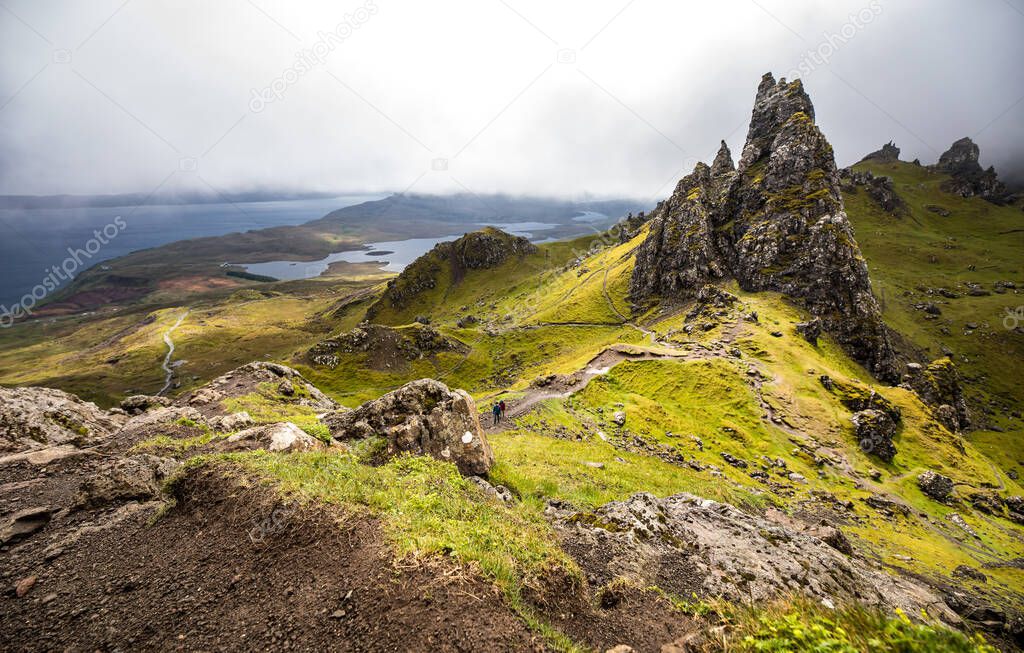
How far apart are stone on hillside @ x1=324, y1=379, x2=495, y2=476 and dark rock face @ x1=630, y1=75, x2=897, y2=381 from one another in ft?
281

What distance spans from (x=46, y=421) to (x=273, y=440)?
51.2 feet

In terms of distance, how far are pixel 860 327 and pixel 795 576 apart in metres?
84.1

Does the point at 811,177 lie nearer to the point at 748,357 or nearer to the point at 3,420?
the point at 748,357

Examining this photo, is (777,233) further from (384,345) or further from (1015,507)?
(384,345)

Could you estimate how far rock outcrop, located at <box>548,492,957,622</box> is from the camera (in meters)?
11.3

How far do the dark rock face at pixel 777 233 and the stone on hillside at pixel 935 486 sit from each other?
1386 inches

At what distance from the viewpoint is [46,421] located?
1902 centimetres

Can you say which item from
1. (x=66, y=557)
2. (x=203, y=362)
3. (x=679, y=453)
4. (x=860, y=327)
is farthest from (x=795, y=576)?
A: (x=203, y=362)

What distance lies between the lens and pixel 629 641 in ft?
27.1

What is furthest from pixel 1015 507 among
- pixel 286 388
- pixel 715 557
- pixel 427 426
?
pixel 286 388

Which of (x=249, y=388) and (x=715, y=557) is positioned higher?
(x=715, y=557)

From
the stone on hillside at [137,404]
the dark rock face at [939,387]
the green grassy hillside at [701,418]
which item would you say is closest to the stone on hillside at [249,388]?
the stone on hillside at [137,404]

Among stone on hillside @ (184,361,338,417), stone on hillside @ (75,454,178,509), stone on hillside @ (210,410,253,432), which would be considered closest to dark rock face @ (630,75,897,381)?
stone on hillside @ (184,361,338,417)

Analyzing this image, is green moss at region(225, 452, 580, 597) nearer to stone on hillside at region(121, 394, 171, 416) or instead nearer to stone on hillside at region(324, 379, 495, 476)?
stone on hillside at region(324, 379, 495, 476)
